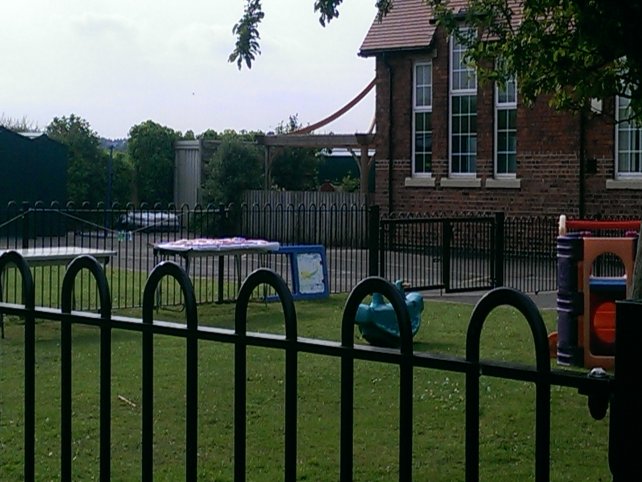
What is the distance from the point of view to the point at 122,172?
117 ft

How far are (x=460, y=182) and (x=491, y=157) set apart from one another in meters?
1.02

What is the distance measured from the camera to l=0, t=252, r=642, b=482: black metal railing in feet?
7.88

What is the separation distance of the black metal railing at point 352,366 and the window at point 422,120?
22.8 m

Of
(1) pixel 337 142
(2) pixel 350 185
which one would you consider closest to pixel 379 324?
(1) pixel 337 142

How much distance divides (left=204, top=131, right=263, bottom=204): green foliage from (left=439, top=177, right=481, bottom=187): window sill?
806 centimetres

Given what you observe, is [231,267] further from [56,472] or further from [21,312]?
[21,312]

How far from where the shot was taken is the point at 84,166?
1385 inches

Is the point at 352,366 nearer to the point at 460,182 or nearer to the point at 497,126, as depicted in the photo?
the point at 497,126

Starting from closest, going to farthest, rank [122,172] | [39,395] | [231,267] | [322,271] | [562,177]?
[39,395] → [322,271] → [231,267] → [562,177] → [122,172]

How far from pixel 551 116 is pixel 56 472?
19.0m

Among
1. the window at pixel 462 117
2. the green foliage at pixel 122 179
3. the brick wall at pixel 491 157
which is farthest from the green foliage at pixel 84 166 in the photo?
the window at pixel 462 117

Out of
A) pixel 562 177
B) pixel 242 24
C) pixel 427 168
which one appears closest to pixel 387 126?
pixel 427 168

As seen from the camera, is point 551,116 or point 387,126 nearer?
point 551,116

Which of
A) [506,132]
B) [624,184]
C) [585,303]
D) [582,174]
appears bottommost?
[585,303]
